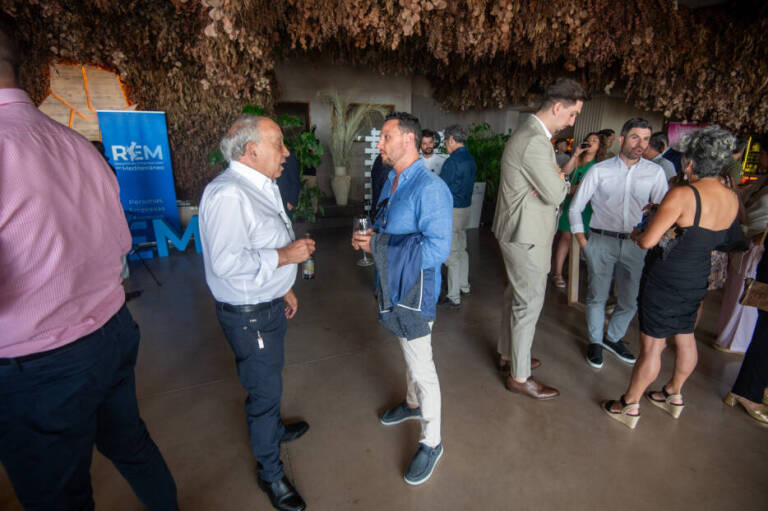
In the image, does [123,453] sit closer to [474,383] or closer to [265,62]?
[474,383]

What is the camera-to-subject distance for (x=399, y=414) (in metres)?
2.33

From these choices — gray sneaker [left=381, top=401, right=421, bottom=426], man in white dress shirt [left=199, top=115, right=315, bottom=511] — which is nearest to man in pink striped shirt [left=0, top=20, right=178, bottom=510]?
man in white dress shirt [left=199, top=115, right=315, bottom=511]

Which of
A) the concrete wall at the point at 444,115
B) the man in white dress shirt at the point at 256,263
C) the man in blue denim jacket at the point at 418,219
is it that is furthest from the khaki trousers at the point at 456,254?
the concrete wall at the point at 444,115

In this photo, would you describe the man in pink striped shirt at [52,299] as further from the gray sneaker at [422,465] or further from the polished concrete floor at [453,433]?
the gray sneaker at [422,465]

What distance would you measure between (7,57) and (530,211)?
2.32 m

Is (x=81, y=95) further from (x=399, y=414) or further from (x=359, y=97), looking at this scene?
(x=399, y=414)

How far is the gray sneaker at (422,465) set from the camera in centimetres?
189

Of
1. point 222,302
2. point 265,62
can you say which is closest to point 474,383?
point 222,302

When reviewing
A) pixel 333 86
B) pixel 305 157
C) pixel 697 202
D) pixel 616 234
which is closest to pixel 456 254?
pixel 616 234

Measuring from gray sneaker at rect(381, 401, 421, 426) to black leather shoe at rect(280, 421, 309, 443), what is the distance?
0.48 meters

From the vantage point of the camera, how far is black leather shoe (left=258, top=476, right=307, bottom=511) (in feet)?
5.72

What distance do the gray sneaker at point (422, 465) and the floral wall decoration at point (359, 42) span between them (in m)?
5.01

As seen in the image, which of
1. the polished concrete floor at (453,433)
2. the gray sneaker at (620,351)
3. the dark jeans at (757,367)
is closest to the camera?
the polished concrete floor at (453,433)

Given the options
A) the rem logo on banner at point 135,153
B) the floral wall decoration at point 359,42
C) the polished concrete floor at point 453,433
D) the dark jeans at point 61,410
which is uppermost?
the floral wall decoration at point 359,42
